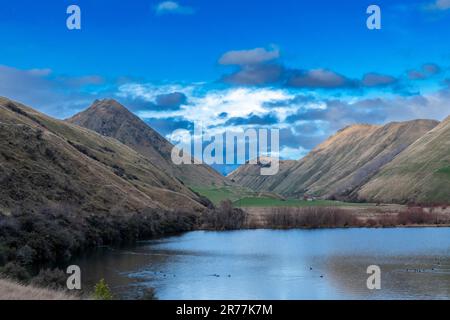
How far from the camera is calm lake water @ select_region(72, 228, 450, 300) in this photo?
5991 cm

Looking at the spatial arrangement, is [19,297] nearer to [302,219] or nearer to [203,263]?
[203,263]

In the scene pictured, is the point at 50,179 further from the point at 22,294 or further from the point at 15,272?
the point at 22,294

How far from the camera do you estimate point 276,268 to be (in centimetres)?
7900

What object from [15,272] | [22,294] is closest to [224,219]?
[15,272]

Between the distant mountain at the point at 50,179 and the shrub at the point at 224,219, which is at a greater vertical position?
the distant mountain at the point at 50,179

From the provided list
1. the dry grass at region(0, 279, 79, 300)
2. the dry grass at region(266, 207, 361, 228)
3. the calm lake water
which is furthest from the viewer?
the dry grass at region(266, 207, 361, 228)

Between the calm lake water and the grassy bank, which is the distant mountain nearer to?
the calm lake water

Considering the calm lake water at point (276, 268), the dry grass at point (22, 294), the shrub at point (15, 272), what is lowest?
the calm lake water at point (276, 268)

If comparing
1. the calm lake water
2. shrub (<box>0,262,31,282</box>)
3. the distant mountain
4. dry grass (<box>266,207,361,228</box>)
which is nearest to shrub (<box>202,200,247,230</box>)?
dry grass (<box>266,207,361,228</box>)

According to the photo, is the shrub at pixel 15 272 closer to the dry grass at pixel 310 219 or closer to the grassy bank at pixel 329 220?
the grassy bank at pixel 329 220

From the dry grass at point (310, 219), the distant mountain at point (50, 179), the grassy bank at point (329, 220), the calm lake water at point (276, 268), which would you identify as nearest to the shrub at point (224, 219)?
the grassy bank at point (329, 220)

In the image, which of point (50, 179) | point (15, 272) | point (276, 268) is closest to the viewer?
point (15, 272)

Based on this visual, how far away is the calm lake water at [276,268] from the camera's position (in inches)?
2359
